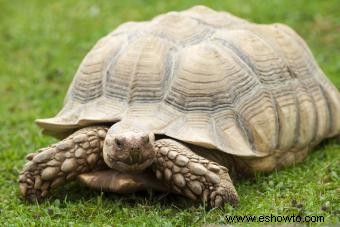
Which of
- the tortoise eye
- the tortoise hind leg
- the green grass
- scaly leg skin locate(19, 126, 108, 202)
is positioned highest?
the tortoise eye

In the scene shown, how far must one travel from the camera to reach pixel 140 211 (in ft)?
15.6

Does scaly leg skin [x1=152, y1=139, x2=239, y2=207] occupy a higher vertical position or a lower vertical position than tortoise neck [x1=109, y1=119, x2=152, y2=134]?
lower

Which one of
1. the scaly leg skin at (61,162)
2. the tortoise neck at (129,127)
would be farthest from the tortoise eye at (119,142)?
the scaly leg skin at (61,162)

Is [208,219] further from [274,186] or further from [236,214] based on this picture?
[274,186]

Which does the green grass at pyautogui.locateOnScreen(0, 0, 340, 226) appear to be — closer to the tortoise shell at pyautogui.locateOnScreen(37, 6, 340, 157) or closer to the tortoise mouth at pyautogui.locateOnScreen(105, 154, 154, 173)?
the tortoise mouth at pyautogui.locateOnScreen(105, 154, 154, 173)

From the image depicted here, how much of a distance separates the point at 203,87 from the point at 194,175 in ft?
2.58

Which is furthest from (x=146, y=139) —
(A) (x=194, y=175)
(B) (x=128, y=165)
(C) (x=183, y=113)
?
(C) (x=183, y=113)

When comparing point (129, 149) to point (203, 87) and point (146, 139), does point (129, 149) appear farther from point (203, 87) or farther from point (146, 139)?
point (203, 87)

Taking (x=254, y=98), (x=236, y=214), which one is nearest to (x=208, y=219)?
(x=236, y=214)

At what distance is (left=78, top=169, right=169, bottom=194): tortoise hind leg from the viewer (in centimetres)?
487

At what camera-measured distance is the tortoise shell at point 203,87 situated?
200 inches

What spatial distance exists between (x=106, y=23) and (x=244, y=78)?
18.6 ft

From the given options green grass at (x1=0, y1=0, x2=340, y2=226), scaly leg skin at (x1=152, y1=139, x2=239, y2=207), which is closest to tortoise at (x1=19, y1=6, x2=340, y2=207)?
scaly leg skin at (x1=152, y1=139, x2=239, y2=207)

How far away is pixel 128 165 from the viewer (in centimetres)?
471
